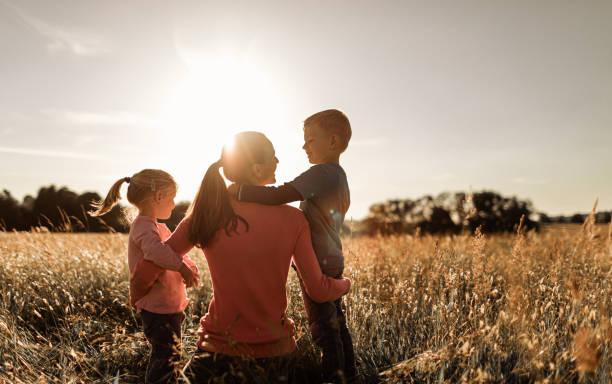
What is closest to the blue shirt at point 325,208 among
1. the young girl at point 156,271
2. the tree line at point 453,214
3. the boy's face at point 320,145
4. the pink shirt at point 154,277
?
the boy's face at point 320,145

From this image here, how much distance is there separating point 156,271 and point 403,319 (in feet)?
6.64

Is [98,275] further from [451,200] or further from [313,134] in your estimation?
[451,200]

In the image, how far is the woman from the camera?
176 cm

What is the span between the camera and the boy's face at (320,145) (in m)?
2.35

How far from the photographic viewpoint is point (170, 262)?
1975mm

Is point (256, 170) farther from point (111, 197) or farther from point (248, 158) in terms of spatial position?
point (111, 197)

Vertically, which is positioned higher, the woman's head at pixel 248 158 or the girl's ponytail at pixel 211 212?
the woman's head at pixel 248 158

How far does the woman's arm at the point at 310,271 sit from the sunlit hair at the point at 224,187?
0.99 feet

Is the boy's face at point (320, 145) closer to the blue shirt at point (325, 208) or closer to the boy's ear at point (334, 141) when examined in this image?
the boy's ear at point (334, 141)

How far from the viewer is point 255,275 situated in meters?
1.78

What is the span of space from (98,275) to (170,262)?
341cm

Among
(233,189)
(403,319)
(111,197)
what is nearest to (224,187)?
(233,189)

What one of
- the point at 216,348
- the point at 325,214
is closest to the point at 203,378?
the point at 216,348

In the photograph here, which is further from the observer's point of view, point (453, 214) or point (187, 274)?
point (453, 214)
